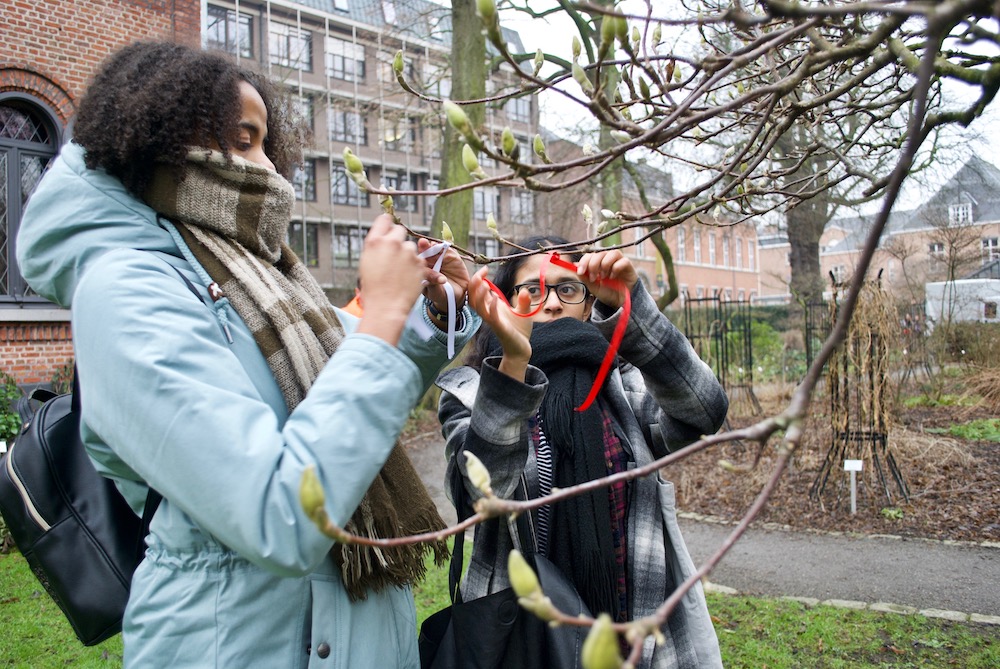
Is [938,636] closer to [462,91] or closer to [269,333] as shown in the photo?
[269,333]

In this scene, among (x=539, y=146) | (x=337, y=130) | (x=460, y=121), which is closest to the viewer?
(x=460, y=121)

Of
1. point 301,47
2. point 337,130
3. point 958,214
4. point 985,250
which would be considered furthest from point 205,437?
point 337,130

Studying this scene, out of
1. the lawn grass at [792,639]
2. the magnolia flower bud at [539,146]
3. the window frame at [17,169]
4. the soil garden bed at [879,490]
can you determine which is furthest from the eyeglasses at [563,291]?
the window frame at [17,169]

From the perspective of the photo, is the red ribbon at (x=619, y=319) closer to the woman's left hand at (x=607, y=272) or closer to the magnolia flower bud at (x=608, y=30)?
the woman's left hand at (x=607, y=272)

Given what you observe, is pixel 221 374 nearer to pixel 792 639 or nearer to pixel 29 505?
pixel 29 505

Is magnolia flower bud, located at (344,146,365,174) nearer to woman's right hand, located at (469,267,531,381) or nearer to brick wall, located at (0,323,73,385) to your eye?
woman's right hand, located at (469,267,531,381)

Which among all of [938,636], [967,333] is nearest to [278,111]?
[938,636]

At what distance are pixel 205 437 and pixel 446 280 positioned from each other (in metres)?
0.78

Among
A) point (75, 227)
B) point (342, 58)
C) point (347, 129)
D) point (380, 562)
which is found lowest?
point (380, 562)

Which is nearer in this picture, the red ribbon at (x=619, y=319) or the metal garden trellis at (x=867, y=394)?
the red ribbon at (x=619, y=319)

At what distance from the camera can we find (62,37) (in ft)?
28.4

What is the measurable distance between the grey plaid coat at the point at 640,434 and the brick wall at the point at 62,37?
26.1 ft

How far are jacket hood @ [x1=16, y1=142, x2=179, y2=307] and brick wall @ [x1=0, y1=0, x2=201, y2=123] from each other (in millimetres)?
7819

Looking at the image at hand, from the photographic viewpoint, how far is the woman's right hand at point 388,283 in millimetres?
1312
